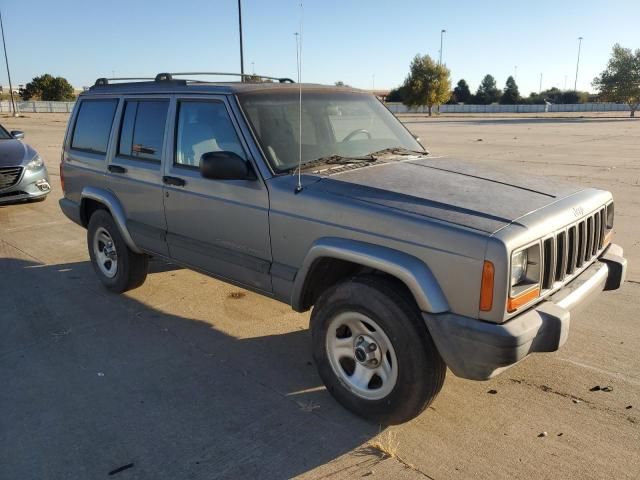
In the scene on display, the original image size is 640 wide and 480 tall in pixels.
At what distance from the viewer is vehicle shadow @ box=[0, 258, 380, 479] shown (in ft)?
9.76

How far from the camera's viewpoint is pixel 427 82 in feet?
207

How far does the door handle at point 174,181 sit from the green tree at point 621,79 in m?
61.3

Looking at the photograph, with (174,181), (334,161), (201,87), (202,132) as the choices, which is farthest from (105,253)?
(334,161)

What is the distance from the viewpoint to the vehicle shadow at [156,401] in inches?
117

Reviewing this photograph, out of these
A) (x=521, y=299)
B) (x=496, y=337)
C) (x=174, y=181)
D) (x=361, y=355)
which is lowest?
(x=361, y=355)

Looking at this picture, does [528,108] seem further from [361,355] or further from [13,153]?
[361,355]

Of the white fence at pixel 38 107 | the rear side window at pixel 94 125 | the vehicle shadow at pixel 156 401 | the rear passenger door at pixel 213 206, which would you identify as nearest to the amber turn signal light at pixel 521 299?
the vehicle shadow at pixel 156 401

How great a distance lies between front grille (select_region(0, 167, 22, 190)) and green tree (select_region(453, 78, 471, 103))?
3908 inches

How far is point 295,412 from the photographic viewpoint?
3.41 metres

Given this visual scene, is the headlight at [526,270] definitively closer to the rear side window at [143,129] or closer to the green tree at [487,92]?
the rear side window at [143,129]

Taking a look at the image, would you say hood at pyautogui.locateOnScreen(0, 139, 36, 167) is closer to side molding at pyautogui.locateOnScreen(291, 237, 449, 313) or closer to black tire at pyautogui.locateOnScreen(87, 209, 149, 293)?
black tire at pyautogui.locateOnScreen(87, 209, 149, 293)

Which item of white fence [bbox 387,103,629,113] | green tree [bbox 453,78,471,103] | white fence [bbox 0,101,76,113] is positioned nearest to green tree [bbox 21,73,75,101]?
white fence [bbox 0,101,76,113]

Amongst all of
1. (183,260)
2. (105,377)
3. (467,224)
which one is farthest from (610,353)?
(105,377)

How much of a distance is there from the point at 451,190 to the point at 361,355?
1150 mm
